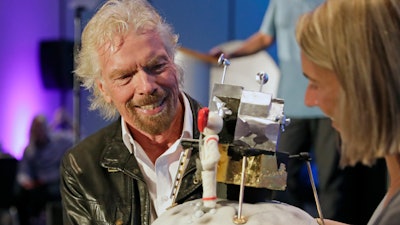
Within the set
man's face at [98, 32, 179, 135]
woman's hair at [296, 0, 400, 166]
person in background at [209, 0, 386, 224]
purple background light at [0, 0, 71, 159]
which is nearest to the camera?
woman's hair at [296, 0, 400, 166]

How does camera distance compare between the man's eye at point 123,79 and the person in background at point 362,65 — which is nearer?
the person in background at point 362,65

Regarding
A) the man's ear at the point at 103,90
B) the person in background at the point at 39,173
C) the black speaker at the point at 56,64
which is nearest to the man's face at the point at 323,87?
the man's ear at the point at 103,90

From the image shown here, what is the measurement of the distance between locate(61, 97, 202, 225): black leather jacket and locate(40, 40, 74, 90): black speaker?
4.42m

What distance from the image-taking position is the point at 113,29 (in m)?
1.75

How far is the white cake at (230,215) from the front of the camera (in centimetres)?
109

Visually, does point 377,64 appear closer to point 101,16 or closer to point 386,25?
point 386,25

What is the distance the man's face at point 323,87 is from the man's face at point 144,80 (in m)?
0.69

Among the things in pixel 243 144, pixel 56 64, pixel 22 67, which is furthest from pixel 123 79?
pixel 22 67

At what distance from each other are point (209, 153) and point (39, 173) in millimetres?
4268

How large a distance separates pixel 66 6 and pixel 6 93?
0.92m

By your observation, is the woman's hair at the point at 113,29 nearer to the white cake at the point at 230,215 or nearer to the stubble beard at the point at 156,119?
the stubble beard at the point at 156,119

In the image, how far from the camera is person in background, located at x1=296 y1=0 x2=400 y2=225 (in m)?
1.01

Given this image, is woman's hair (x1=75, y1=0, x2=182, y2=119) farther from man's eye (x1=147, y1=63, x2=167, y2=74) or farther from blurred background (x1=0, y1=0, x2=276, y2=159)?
blurred background (x1=0, y1=0, x2=276, y2=159)

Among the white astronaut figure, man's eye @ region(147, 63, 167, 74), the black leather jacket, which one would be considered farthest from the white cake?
man's eye @ region(147, 63, 167, 74)
